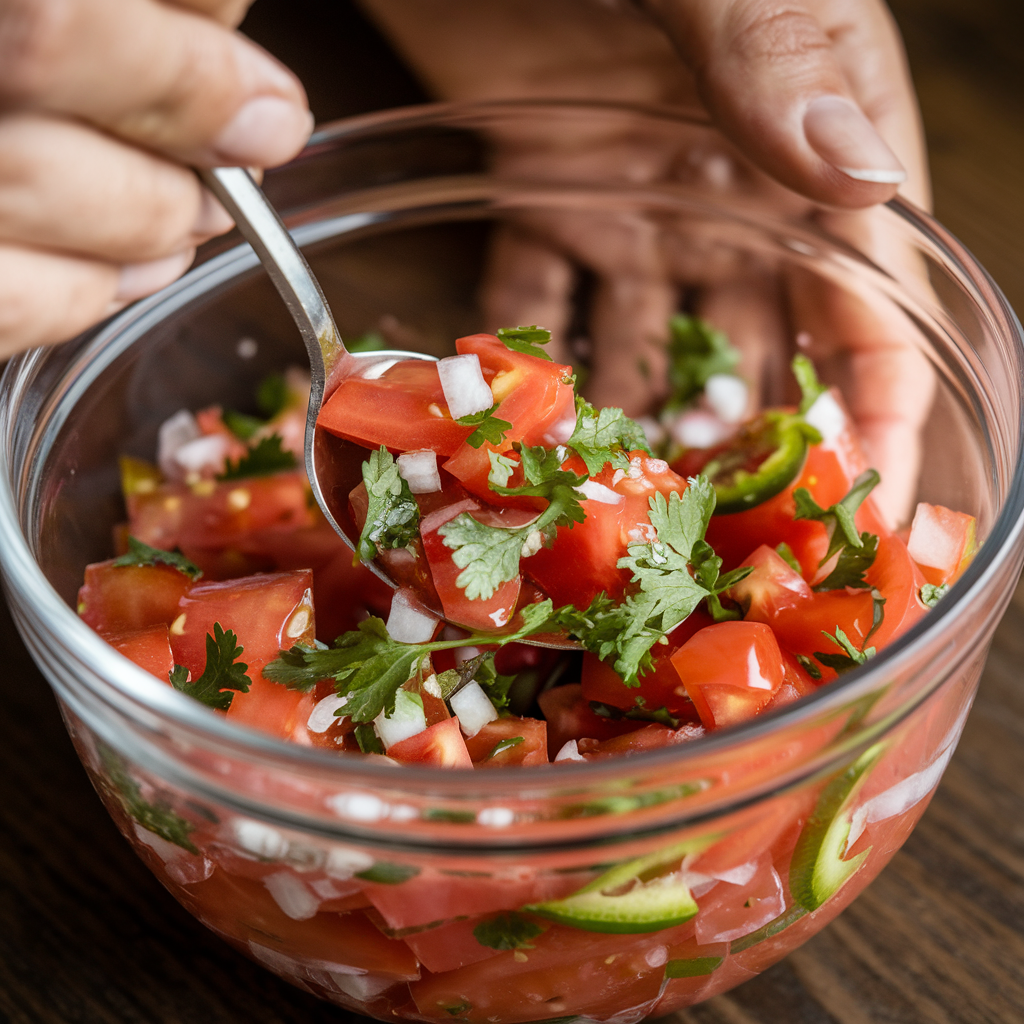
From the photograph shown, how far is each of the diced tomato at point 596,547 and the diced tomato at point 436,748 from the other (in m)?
0.20

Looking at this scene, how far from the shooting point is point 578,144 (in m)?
1.78

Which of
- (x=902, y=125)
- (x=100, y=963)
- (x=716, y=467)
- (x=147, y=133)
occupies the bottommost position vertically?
(x=100, y=963)

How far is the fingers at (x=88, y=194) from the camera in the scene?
2.85 ft

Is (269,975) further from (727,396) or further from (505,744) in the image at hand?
(727,396)

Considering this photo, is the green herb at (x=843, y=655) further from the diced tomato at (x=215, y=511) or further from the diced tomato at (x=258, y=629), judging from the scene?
the diced tomato at (x=215, y=511)

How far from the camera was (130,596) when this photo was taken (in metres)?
1.24

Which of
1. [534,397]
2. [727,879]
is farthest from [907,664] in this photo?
[534,397]

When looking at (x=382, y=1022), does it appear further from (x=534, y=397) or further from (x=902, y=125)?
(x=902, y=125)

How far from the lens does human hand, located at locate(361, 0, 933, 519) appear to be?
146 centimetres

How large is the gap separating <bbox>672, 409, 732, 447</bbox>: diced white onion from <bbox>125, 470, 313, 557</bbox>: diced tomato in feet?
2.17

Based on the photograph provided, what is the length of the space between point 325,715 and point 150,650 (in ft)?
0.68

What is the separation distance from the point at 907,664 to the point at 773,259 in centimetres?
110

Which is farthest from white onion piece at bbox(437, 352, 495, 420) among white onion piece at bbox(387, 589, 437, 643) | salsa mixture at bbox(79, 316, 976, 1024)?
white onion piece at bbox(387, 589, 437, 643)

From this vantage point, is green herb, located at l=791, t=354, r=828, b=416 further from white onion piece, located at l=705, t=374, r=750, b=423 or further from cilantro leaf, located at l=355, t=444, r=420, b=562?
cilantro leaf, located at l=355, t=444, r=420, b=562
